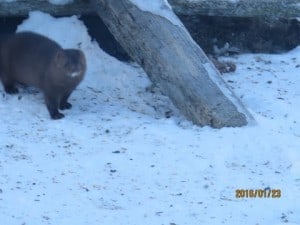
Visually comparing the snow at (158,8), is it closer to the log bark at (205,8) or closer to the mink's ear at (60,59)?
the log bark at (205,8)

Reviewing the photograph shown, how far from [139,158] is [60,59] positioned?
119 centimetres

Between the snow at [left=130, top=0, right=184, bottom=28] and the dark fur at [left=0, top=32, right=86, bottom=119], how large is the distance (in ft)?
2.02

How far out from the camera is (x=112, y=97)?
18.9 feet

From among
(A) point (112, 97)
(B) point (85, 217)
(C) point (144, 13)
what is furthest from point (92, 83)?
(B) point (85, 217)

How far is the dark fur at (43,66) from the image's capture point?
5.46 meters

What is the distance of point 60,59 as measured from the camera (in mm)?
5457

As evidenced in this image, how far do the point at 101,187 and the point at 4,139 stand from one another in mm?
917

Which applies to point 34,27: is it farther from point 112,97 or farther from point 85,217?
point 85,217

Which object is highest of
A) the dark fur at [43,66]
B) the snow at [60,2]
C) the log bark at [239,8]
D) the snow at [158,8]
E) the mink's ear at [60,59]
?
the snow at [158,8]
